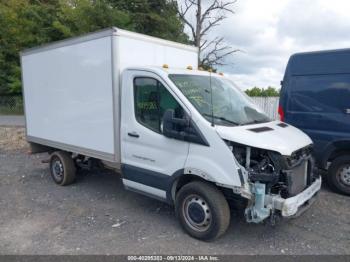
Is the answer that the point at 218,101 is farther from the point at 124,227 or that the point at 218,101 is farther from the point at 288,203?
the point at 124,227

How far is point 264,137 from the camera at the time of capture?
398cm

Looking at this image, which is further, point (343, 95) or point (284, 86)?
point (284, 86)

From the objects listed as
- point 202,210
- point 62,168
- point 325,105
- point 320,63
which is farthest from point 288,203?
point 62,168

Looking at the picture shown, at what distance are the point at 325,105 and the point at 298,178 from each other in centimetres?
254

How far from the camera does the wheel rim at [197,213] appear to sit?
13.9 ft

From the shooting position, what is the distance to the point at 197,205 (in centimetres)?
429

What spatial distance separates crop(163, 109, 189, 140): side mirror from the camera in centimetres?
421

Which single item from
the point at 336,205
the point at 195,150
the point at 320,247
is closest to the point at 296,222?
the point at 320,247

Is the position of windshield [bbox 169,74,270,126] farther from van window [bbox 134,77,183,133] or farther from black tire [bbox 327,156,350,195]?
black tire [bbox 327,156,350,195]

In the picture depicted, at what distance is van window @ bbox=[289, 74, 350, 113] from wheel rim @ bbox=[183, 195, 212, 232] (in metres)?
3.28

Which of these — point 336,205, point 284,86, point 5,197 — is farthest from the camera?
point 284,86

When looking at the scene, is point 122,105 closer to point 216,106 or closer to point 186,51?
point 216,106

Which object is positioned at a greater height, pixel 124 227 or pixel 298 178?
pixel 298 178

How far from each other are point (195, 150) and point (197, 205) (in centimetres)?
74
